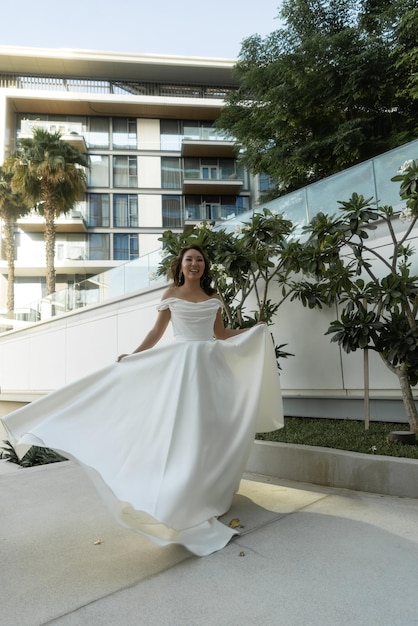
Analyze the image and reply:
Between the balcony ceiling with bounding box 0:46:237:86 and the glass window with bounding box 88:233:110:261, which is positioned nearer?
the glass window with bounding box 88:233:110:261

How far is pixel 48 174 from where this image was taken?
2059 cm

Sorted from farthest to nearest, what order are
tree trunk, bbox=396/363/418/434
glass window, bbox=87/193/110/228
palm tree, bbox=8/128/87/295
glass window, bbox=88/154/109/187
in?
glass window, bbox=88/154/109/187, glass window, bbox=87/193/110/228, palm tree, bbox=8/128/87/295, tree trunk, bbox=396/363/418/434

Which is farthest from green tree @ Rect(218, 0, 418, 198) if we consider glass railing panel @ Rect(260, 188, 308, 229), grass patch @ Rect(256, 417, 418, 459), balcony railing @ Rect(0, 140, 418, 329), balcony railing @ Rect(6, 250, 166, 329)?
grass patch @ Rect(256, 417, 418, 459)

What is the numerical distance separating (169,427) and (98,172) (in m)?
30.8

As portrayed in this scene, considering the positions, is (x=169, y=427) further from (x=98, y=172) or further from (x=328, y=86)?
(x=98, y=172)

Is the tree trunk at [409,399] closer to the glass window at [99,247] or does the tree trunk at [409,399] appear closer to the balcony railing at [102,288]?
the balcony railing at [102,288]

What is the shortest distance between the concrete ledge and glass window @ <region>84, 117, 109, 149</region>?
3055cm

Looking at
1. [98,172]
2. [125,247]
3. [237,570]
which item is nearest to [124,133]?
[98,172]

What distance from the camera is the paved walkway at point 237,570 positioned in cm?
191

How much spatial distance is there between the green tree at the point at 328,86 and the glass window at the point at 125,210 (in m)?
14.0

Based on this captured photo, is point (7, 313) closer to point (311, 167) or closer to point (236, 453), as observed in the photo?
point (311, 167)

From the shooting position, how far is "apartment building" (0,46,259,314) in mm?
29641

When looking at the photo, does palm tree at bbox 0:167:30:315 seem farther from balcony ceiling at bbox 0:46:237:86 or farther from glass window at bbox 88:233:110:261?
balcony ceiling at bbox 0:46:237:86

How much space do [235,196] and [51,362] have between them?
19.4 meters
